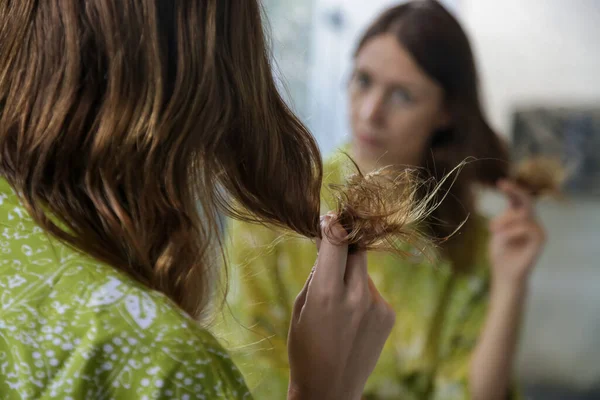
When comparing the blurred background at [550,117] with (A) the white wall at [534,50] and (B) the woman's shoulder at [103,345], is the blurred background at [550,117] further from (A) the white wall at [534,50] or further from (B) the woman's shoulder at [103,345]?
(B) the woman's shoulder at [103,345]

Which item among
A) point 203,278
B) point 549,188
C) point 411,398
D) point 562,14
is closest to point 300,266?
point 411,398

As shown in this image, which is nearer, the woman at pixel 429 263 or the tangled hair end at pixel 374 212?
the tangled hair end at pixel 374 212

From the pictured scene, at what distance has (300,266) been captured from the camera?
759 millimetres

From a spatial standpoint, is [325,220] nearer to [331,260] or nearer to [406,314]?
[331,260]

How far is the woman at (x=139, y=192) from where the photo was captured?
0.22m

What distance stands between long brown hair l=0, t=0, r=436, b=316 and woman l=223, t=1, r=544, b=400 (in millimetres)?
410

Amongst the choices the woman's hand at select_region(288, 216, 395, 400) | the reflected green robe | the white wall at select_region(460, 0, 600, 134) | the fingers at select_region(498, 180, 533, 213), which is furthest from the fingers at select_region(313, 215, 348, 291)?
the white wall at select_region(460, 0, 600, 134)

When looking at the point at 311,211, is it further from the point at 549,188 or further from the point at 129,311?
the point at 549,188

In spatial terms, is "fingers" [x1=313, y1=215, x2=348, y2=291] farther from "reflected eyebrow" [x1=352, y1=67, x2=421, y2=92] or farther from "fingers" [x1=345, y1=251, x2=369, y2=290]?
"reflected eyebrow" [x1=352, y1=67, x2=421, y2=92]

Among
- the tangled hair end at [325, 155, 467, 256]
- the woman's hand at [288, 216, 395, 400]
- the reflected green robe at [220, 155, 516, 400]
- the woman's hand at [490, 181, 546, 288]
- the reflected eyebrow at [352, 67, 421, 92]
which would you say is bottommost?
the reflected green robe at [220, 155, 516, 400]

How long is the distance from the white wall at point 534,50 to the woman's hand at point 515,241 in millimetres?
573

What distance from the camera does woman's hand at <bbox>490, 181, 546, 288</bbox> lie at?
800 mm

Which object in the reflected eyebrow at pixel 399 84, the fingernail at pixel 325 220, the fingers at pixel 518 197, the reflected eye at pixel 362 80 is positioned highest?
the fingernail at pixel 325 220

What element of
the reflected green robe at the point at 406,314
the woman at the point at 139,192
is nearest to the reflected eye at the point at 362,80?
the reflected green robe at the point at 406,314
